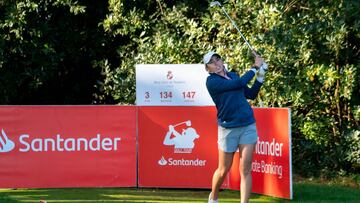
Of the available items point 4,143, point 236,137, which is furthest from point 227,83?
point 4,143

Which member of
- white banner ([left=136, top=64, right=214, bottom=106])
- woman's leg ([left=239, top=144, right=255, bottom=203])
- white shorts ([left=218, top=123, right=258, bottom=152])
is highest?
white banner ([left=136, top=64, right=214, bottom=106])

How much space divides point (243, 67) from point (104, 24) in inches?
116

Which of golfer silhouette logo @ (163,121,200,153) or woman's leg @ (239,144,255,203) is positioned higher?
golfer silhouette logo @ (163,121,200,153)

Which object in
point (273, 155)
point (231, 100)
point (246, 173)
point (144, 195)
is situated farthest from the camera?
point (144, 195)

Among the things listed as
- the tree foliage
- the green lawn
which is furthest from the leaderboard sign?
the tree foliage

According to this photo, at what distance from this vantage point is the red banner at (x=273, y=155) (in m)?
9.76

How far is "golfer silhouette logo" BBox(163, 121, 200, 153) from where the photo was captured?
1076 cm

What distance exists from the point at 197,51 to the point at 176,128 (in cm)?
322

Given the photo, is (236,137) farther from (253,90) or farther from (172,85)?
(172,85)

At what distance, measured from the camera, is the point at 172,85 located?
10797 mm

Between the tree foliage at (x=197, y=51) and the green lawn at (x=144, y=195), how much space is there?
1846mm

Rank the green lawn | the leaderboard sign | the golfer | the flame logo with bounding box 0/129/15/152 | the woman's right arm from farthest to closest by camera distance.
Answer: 1. the leaderboard sign
2. the flame logo with bounding box 0/129/15/152
3. the green lawn
4. the golfer
5. the woman's right arm

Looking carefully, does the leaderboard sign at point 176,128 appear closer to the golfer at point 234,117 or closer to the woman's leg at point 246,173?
the golfer at point 234,117

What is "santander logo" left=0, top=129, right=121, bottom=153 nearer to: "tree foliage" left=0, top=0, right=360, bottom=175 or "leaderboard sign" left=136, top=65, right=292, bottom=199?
"leaderboard sign" left=136, top=65, right=292, bottom=199
